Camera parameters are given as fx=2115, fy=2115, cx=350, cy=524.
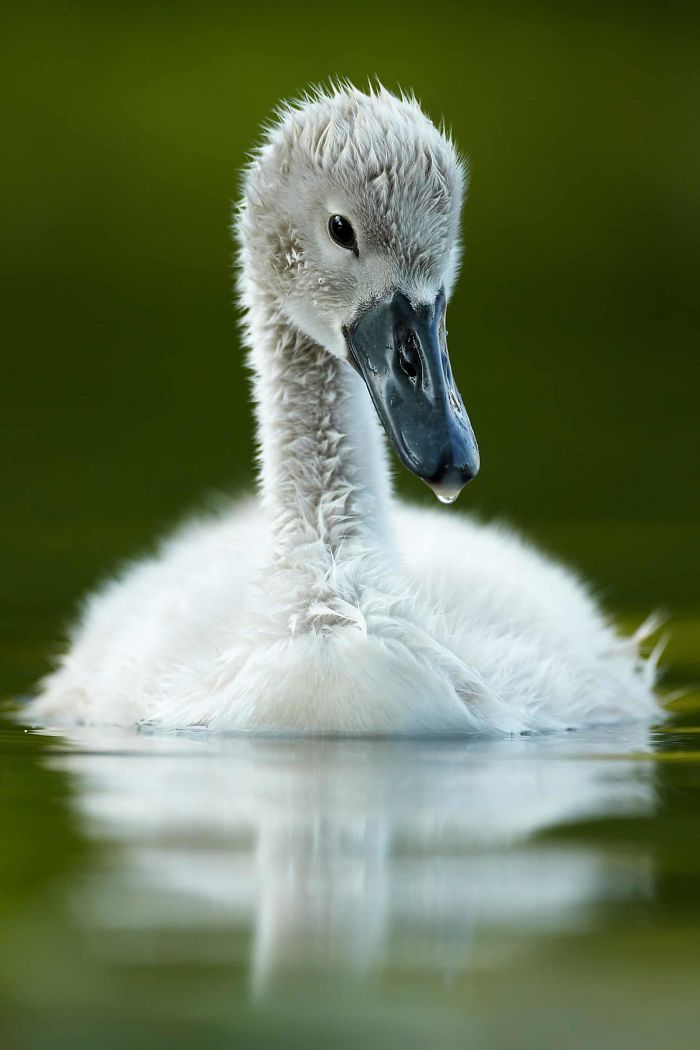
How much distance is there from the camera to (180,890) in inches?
113

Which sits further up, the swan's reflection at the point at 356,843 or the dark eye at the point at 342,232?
the dark eye at the point at 342,232

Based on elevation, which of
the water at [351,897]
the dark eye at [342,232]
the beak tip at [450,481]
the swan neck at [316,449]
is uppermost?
the dark eye at [342,232]

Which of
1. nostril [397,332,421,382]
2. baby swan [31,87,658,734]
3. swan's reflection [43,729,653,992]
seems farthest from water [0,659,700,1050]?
nostril [397,332,421,382]

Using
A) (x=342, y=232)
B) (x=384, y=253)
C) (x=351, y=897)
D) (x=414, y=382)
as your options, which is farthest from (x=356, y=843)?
(x=342, y=232)

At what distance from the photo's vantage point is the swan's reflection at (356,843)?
2.68m

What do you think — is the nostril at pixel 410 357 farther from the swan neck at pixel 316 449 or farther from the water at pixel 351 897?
the water at pixel 351 897

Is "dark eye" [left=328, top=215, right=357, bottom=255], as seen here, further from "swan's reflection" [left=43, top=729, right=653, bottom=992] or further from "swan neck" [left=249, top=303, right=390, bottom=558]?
"swan's reflection" [left=43, top=729, right=653, bottom=992]

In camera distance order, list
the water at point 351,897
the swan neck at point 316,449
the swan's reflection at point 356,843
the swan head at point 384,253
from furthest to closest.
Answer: the swan neck at point 316,449
the swan head at point 384,253
the swan's reflection at point 356,843
the water at point 351,897

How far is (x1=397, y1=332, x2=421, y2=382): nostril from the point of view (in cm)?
446

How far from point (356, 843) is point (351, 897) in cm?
33

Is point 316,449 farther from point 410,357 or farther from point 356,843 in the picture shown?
point 356,843

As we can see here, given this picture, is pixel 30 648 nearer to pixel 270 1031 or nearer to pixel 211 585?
pixel 211 585

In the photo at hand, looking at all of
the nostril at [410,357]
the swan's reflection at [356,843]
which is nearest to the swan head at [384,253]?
the nostril at [410,357]

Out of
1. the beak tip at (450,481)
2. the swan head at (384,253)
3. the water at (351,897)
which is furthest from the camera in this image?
the swan head at (384,253)
